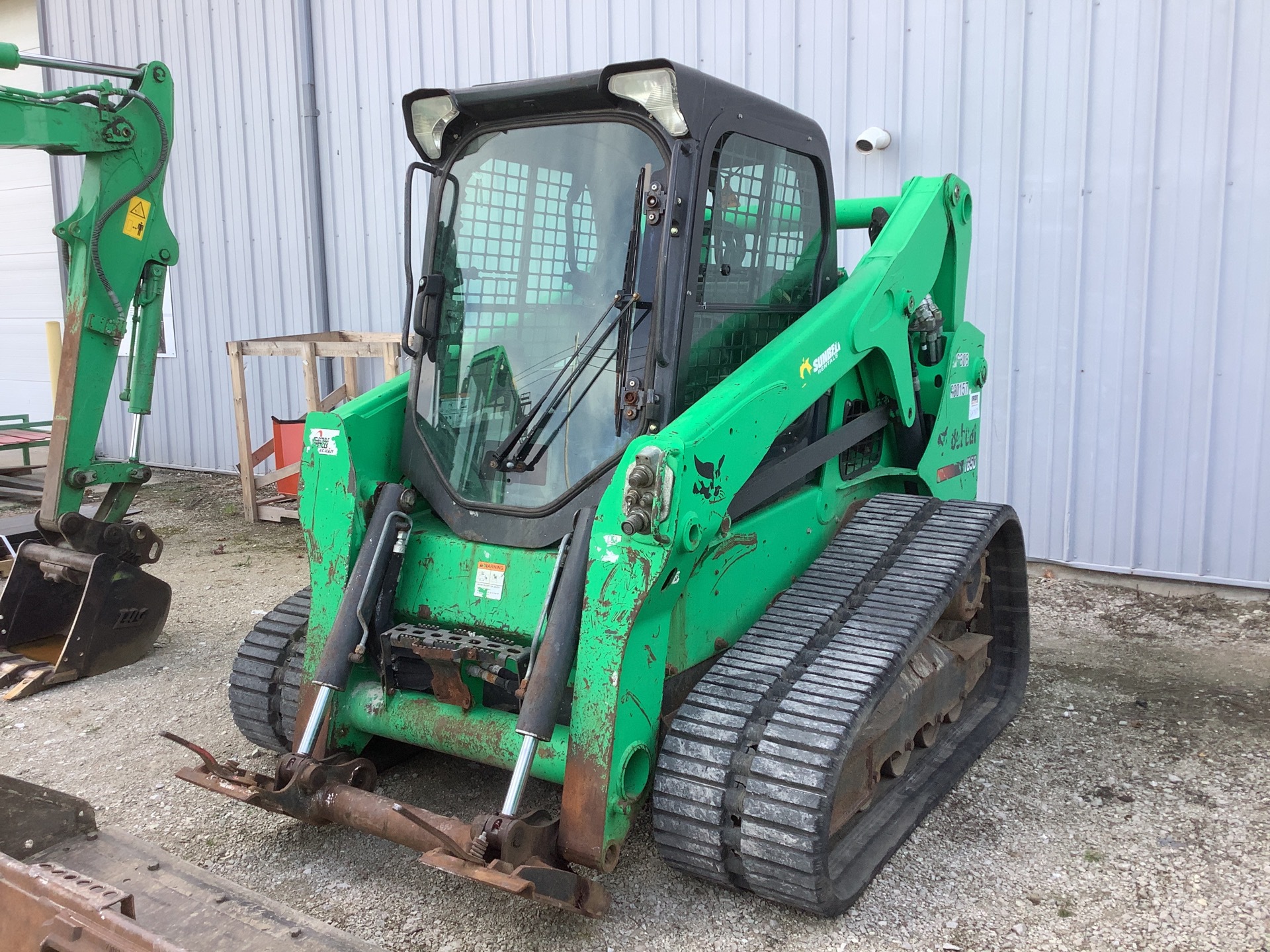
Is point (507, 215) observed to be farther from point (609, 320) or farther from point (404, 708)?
point (404, 708)

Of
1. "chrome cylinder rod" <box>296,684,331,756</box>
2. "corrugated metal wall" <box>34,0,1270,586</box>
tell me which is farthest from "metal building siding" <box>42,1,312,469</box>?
"chrome cylinder rod" <box>296,684,331,756</box>

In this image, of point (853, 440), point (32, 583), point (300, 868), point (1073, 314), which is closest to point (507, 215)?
point (853, 440)

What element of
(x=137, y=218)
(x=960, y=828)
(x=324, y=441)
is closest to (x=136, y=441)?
(x=137, y=218)

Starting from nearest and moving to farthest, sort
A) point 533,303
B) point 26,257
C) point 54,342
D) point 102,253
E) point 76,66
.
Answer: point 533,303 < point 76,66 < point 102,253 < point 54,342 < point 26,257

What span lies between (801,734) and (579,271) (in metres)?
1.58

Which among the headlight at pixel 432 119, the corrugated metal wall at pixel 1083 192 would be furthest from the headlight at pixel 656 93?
the corrugated metal wall at pixel 1083 192

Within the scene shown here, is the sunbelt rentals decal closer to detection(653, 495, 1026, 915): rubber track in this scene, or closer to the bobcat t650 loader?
the bobcat t650 loader

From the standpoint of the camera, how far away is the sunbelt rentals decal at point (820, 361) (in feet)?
11.3

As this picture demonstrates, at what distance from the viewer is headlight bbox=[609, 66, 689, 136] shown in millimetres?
3104

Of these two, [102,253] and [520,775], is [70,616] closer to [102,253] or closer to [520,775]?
[102,253]

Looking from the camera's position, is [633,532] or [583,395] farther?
[583,395]

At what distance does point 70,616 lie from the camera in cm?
550

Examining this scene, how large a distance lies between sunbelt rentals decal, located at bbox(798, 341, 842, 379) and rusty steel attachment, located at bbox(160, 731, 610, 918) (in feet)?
5.14

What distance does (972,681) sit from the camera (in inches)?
175
